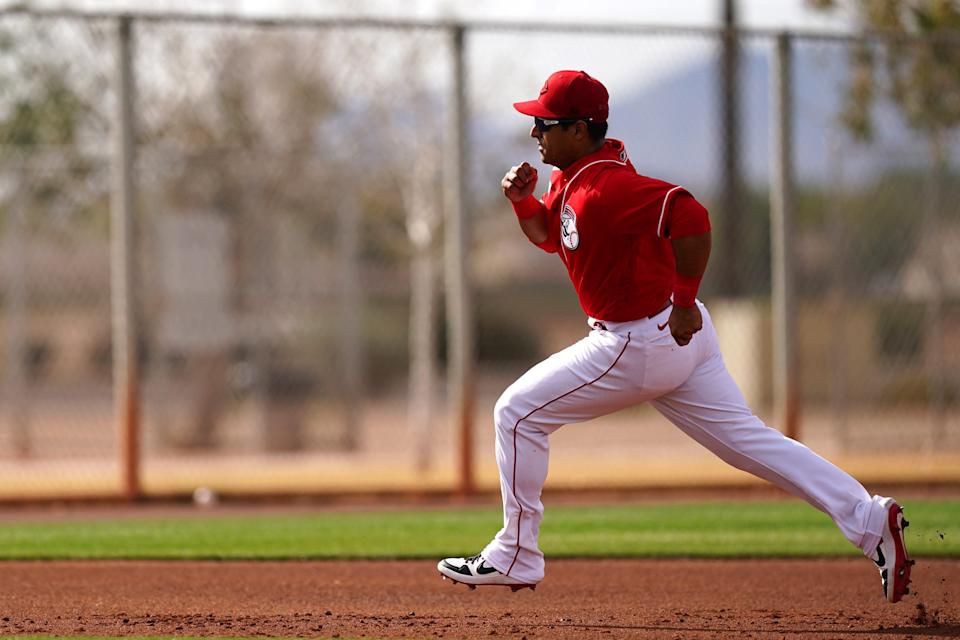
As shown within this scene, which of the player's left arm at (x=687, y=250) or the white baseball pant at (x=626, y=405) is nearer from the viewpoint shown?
the player's left arm at (x=687, y=250)

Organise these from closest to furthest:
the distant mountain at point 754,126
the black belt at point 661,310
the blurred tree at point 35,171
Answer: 1. the black belt at point 661,310
2. the distant mountain at point 754,126
3. the blurred tree at point 35,171

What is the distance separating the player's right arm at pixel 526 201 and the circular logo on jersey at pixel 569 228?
203mm

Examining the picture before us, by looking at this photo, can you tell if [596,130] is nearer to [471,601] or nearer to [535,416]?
[535,416]

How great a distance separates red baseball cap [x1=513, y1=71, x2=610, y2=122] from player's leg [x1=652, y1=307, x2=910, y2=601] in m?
0.89

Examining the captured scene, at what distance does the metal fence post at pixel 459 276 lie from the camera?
10.4 meters

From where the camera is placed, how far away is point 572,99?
221 inches

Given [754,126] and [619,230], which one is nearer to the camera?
[619,230]

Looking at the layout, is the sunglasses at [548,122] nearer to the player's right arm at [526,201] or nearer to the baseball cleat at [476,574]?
the player's right arm at [526,201]

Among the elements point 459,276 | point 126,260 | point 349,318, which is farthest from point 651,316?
point 349,318

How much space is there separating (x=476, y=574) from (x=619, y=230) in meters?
1.43

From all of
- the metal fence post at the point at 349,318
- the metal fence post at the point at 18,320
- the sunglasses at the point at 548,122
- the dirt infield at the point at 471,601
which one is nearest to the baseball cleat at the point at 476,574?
the dirt infield at the point at 471,601

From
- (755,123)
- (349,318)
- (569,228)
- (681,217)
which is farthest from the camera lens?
(349,318)

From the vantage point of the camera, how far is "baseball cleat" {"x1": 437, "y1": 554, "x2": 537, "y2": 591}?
5.67 meters

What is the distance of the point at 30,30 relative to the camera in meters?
12.7
